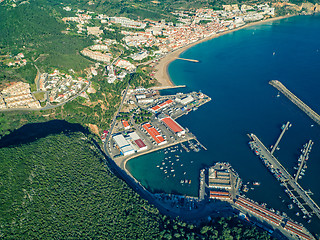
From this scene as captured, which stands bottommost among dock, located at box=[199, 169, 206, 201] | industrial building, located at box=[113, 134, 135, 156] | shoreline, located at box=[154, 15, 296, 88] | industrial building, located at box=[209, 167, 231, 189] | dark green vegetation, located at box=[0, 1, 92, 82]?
dock, located at box=[199, 169, 206, 201]

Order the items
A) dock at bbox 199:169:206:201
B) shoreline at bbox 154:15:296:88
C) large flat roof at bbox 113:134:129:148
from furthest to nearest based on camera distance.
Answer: shoreline at bbox 154:15:296:88 → large flat roof at bbox 113:134:129:148 → dock at bbox 199:169:206:201

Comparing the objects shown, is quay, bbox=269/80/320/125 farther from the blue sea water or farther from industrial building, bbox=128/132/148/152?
industrial building, bbox=128/132/148/152

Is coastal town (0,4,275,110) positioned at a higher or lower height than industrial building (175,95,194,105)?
higher

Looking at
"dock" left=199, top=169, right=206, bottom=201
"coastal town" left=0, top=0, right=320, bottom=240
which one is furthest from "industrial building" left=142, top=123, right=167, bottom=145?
"dock" left=199, top=169, right=206, bottom=201

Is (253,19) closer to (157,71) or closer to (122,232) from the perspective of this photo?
(157,71)

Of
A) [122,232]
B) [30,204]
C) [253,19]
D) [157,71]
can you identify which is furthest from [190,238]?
[253,19]

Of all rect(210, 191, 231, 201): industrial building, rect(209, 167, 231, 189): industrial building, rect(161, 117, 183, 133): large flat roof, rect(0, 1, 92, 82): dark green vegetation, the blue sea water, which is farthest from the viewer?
rect(0, 1, 92, 82): dark green vegetation

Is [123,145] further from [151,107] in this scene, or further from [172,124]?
[151,107]

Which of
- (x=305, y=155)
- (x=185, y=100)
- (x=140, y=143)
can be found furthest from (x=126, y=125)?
(x=305, y=155)
